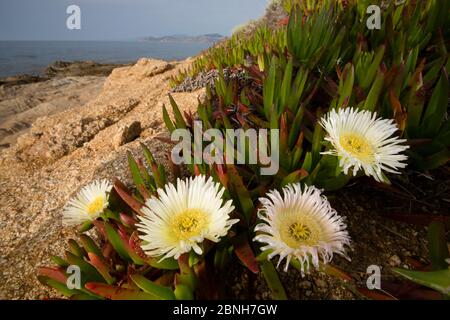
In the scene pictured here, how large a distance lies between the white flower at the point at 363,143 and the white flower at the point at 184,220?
1.25 ft

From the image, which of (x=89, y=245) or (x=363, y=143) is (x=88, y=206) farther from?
(x=363, y=143)

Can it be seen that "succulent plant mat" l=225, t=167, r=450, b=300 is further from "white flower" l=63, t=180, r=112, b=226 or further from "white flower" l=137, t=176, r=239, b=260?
"white flower" l=63, t=180, r=112, b=226

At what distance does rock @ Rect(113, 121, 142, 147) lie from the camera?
2.58 meters

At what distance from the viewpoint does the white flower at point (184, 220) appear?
2.91ft

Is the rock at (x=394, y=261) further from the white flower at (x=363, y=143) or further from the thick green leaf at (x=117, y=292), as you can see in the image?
the thick green leaf at (x=117, y=292)

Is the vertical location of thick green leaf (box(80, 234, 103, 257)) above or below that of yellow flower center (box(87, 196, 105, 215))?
below

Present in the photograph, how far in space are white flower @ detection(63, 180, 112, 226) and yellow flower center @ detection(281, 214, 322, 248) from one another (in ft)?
2.27

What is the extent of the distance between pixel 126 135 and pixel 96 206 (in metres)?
1.43

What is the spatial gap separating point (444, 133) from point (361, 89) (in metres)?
0.38

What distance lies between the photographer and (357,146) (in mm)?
1069
